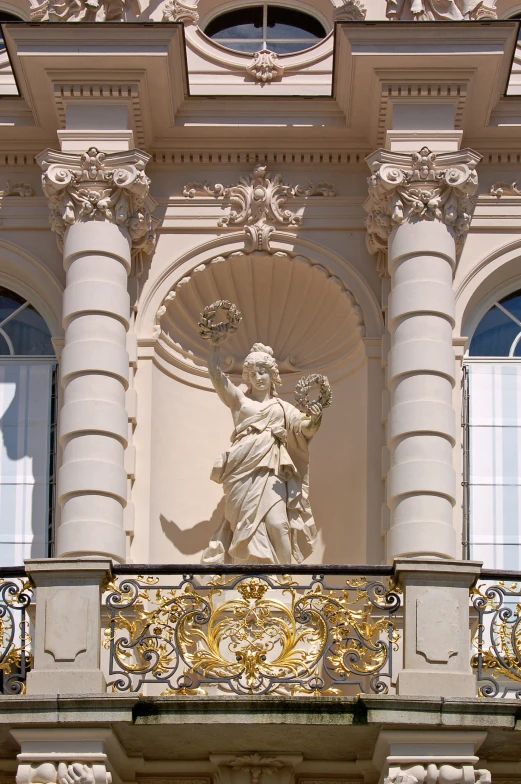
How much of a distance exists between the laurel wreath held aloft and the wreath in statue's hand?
0.68m

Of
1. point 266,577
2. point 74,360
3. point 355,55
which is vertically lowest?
point 266,577

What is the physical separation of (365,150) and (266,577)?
16.0ft

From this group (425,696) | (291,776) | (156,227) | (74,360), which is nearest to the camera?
(425,696)

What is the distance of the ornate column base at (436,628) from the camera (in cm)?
1430

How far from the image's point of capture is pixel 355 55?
1750 cm

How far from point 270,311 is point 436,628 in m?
4.77

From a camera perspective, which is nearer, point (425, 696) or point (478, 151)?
point (425, 696)

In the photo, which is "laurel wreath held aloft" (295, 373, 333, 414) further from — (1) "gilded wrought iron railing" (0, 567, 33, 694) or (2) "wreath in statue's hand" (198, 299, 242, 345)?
(1) "gilded wrought iron railing" (0, 567, 33, 694)

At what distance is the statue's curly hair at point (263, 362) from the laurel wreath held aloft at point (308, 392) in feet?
1.29

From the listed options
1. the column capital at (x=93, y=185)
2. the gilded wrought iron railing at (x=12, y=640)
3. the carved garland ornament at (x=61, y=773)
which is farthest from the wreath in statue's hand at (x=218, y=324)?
the carved garland ornament at (x=61, y=773)

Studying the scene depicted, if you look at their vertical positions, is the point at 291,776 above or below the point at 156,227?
below

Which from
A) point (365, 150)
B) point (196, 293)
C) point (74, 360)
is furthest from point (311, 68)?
point (74, 360)

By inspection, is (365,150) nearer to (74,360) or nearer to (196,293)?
(196,293)

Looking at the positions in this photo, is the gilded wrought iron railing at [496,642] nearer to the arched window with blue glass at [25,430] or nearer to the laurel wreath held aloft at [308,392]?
the laurel wreath held aloft at [308,392]
